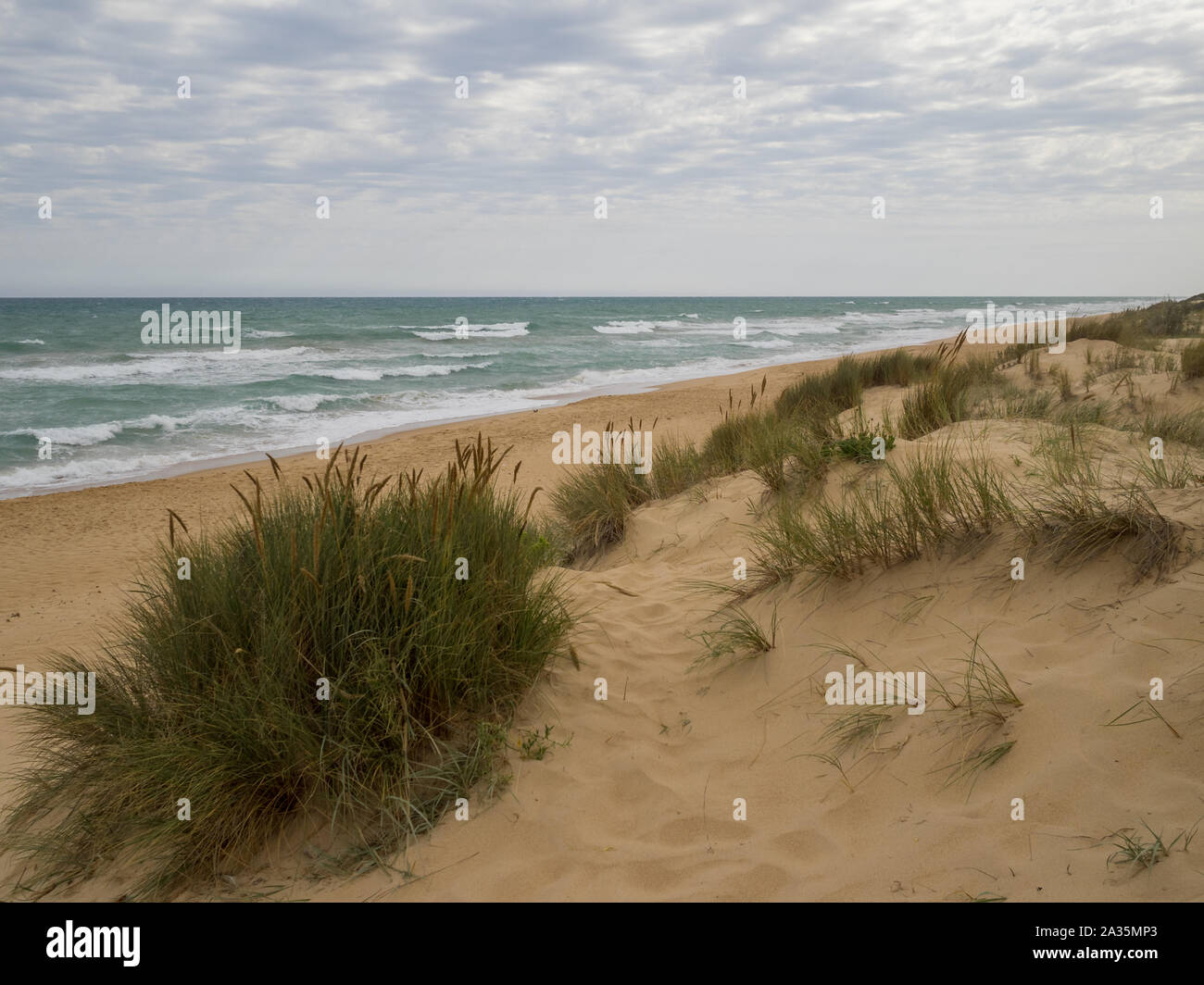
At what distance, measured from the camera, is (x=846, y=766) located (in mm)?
3064

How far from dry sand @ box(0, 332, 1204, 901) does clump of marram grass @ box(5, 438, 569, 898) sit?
17cm

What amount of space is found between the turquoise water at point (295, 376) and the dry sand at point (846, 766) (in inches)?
507

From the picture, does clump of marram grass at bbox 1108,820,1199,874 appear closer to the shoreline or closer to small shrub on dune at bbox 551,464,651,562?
small shrub on dune at bbox 551,464,651,562

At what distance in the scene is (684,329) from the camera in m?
51.7

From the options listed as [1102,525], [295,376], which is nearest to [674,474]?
[1102,525]

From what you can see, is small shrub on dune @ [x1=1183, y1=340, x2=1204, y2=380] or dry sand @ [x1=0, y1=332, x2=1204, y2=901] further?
small shrub on dune @ [x1=1183, y1=340, x2=1204, y2=380]

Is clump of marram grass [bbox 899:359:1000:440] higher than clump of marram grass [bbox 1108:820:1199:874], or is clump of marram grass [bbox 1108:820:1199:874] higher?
clump of marram grass [bbox 899:359:1000:440]

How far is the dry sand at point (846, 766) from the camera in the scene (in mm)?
2467

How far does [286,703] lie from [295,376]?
2529 cm

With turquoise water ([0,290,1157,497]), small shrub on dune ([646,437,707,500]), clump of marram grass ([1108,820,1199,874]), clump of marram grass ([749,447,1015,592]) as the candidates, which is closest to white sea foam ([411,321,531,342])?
turquoise water ([0,290,1157,497])

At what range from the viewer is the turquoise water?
16.2 m

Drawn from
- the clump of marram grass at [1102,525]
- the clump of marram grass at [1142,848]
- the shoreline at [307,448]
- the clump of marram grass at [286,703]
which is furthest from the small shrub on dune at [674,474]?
the shoreline at [307,448]

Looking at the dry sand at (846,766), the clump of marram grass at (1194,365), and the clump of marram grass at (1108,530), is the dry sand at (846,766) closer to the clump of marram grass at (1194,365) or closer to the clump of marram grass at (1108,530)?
the clump of marram grass at (1108,530)
